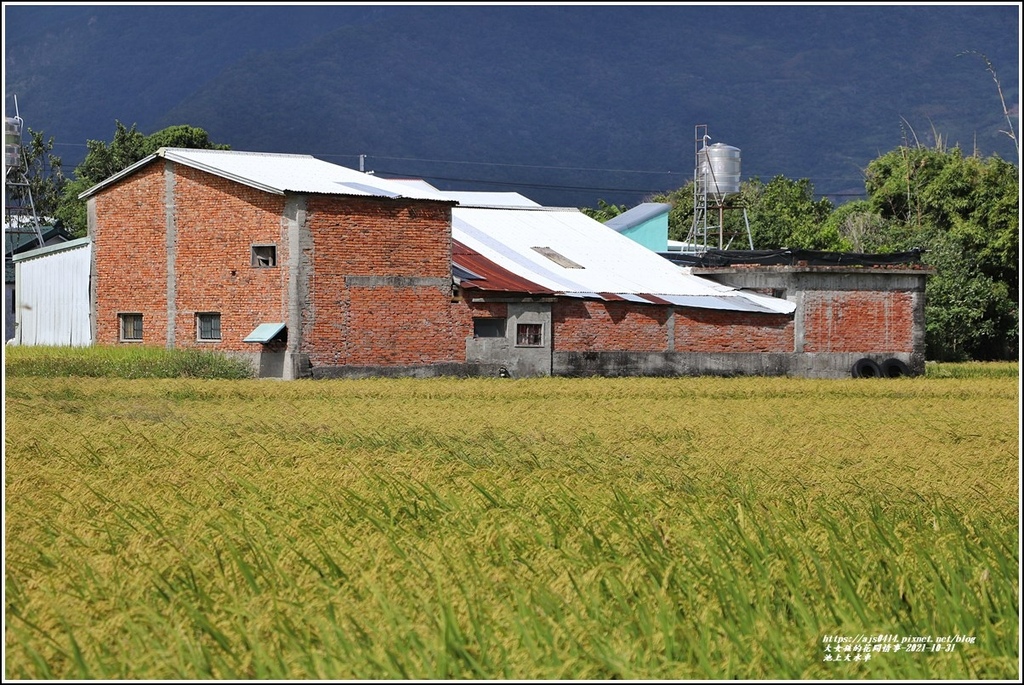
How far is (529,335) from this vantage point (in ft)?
114

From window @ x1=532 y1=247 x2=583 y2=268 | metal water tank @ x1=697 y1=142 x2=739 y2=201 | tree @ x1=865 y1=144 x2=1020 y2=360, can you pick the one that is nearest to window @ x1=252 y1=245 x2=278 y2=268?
window @ x1=532 y1=247 x2=583 y2=268

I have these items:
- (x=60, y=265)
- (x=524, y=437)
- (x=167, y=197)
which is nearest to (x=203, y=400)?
(x=524, y=437)

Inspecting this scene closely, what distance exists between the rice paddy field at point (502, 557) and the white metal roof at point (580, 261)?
20.8m

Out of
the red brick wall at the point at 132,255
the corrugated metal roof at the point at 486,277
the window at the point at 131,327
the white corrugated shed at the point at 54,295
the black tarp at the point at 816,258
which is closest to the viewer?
the corrugated metal roof at the point at 486,277

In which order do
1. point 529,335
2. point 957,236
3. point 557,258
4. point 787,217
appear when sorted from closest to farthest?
point 529,335 < point 557,258 < point 957,236 < point 787,217

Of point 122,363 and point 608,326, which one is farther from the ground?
point 608,326

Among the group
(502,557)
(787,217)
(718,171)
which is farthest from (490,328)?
(787,217)

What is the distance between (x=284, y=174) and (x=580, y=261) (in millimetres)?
9431

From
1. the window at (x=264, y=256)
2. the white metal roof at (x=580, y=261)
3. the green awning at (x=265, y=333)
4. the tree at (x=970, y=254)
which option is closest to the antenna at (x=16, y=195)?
the window at (x=264, y=256)

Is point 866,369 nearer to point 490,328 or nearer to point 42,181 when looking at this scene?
point 490,328

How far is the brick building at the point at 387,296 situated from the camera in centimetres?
3238

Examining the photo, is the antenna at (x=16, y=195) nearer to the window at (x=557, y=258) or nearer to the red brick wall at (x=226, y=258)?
the red brick wall at (x=226, y=258)

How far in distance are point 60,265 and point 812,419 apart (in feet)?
77.9

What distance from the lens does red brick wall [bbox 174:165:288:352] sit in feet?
107
